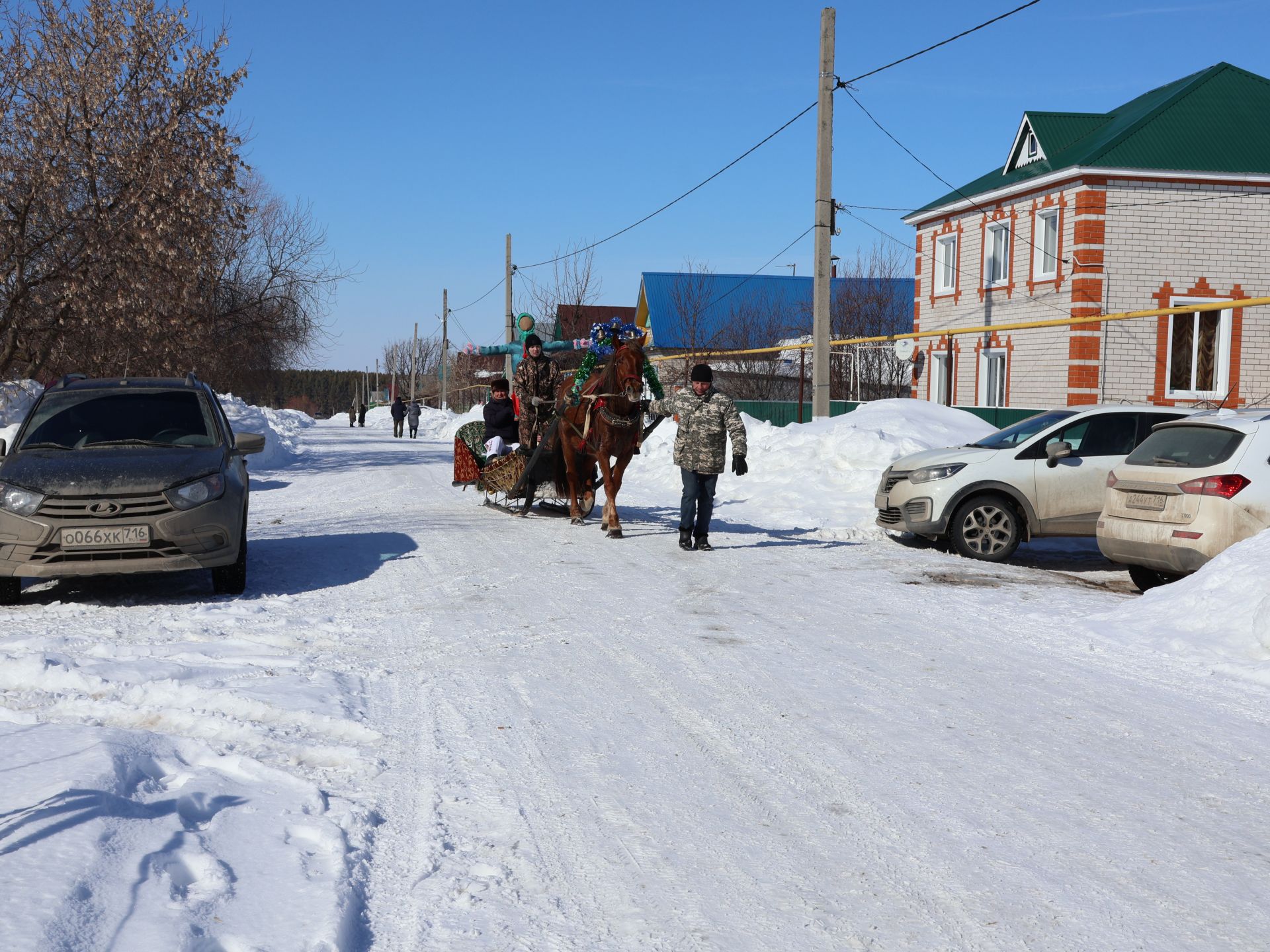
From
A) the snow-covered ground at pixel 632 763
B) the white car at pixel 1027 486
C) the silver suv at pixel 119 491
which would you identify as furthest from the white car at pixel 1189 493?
the silver suv at pixel 119 491

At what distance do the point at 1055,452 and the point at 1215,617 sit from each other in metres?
4.69

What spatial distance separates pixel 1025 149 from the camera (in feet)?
112

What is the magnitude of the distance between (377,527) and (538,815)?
977cm

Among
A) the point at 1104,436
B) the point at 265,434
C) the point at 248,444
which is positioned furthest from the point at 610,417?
the point at 265,434

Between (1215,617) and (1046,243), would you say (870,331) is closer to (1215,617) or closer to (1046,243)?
(1046,243)

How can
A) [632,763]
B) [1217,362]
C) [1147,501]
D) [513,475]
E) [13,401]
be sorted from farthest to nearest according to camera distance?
[1217,362], [13,401], [513,475], [1147,501], [632,763]

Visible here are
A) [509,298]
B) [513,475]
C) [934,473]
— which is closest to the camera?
[934,473]

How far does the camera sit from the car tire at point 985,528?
40.9 feet

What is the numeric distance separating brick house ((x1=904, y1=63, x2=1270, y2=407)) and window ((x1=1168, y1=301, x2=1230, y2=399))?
4cm

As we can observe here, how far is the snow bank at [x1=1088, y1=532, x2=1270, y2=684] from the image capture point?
7375mm

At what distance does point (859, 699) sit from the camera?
6285 mm

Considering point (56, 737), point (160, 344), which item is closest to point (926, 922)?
point (56, 737)

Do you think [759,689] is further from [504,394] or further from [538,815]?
[504,394]

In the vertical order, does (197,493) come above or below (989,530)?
above
